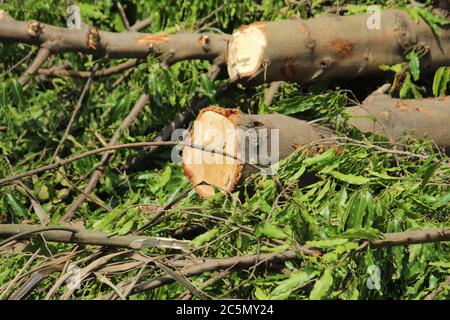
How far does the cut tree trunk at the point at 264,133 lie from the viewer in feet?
13.5

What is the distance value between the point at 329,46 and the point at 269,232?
5.79 ft

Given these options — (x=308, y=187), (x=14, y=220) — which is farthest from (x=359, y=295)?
(x=14, y=220)

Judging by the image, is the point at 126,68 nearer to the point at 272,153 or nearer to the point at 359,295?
the point at 272,153

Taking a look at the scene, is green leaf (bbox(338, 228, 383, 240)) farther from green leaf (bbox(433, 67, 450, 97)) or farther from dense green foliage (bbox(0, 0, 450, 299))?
green leaf (bbox(433, 67, 450, 97))

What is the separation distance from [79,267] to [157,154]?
194 cm

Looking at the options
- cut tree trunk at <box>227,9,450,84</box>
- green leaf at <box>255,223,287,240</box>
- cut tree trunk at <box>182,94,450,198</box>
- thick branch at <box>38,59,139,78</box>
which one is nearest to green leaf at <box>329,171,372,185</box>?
cut tree trunk at <box>182,94,450,198</box>

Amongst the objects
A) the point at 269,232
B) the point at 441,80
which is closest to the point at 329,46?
the point at 441,80

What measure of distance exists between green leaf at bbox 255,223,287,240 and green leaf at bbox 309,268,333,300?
26 cm

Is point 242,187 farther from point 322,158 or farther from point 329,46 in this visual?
point 329,46

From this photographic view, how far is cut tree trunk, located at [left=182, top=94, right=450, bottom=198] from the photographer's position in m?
4.12

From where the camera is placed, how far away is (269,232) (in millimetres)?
3354

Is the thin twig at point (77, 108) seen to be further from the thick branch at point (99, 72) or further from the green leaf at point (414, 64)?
the green leaf at point (414, 64)

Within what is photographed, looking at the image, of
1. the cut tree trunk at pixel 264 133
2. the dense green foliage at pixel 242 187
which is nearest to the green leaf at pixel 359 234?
the dense green foliage at pixel 242 187

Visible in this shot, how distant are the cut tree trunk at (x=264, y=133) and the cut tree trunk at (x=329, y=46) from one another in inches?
11.2
